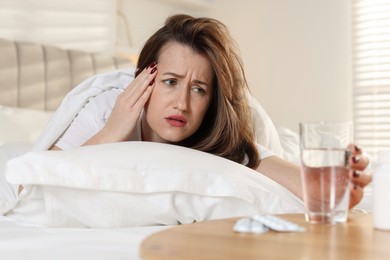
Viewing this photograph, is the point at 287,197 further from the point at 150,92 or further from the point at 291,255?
the point at 291,255

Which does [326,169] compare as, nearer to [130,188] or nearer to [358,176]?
[358,176]

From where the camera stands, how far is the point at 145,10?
3.81 meters

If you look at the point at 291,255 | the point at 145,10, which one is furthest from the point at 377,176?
the point at 145,10

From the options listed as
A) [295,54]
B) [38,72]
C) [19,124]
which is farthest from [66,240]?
[295,54]

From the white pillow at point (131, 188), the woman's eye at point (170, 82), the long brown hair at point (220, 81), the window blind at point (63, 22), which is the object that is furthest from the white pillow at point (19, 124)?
the white pillow at point (131, 188)

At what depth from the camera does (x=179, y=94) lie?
5.47ft

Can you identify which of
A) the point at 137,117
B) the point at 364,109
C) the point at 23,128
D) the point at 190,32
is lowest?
the point at 364,109

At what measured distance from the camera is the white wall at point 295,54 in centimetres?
402

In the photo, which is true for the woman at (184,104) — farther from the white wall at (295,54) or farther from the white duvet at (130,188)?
the white wall at (295,54)

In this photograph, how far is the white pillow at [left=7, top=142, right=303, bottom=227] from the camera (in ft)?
3.94

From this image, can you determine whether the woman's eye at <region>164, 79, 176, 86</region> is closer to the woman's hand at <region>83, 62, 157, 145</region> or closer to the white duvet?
the woman's hand at <region>83, 62, 157, 145</region>

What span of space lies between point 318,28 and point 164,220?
10.1 ft

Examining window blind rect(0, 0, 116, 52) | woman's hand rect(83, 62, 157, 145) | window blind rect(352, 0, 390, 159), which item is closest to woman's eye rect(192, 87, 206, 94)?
woman's hand rect(83, 62, 157, 145)

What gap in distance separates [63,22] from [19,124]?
2.97 feet
